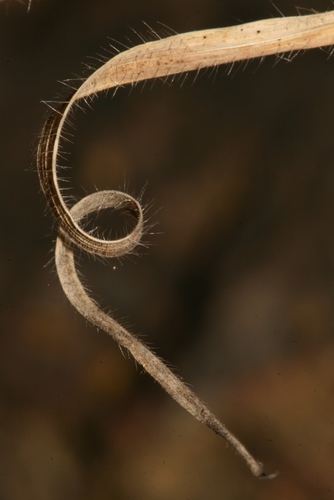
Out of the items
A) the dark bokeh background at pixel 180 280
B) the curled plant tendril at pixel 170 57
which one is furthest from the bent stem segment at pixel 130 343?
the dark bokeh background at pixel 180 280

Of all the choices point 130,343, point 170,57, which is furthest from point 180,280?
point 170,57

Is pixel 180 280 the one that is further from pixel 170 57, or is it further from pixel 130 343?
pixel 170 57

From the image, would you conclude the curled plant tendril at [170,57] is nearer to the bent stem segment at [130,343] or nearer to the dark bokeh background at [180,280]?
the bent stem segment at [130,343]

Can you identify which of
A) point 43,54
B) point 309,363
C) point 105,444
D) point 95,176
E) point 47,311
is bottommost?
point 309,363

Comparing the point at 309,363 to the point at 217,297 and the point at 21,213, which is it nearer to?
the point at 217,297

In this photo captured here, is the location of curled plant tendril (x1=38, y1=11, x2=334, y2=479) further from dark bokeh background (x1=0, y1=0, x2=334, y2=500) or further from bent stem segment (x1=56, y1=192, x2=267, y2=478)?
dark bokeh background (x1=0, y1=0, x2=334, y2=500)

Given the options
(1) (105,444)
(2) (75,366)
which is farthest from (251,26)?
(1) (105,444)

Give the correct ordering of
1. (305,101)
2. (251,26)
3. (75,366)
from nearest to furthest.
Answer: (251,26)
(305,101)
(75,366)

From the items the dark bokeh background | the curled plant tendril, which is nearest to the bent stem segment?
the curled plant tendril
